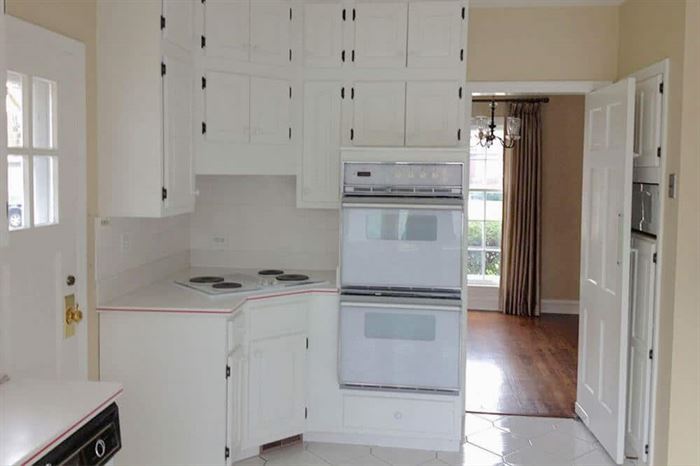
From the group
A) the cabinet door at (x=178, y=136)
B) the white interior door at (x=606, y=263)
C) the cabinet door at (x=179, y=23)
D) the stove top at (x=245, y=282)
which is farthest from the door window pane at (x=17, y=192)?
the white interior door at (x=606, y=263)

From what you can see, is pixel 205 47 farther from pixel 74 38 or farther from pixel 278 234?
pixel 278 234

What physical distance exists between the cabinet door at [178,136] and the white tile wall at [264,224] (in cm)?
71

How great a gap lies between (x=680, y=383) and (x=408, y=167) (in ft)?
5.66

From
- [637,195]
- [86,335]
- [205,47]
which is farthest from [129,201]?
[637,195]

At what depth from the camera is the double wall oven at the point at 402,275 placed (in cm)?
368

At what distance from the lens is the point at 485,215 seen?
27.0ft

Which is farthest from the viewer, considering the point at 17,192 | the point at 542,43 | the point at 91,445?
the point at 542,43

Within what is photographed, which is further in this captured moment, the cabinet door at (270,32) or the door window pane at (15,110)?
the cabinet door at (270,32)

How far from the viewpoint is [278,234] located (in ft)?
14.3

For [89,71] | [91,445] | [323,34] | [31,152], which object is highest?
[323,34]

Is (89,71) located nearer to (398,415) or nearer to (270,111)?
(270,111)

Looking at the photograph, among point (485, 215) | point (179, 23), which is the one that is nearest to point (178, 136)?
point (179, 23)

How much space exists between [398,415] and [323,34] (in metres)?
2.26

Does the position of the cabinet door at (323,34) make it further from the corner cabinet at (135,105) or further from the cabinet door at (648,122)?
the cabinet door at (648,122)
